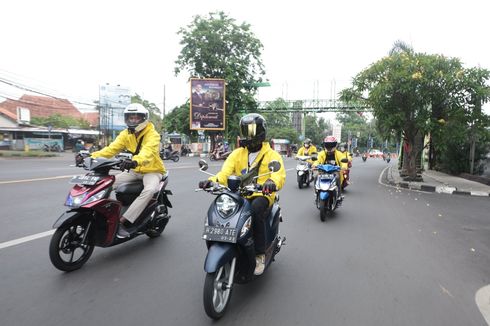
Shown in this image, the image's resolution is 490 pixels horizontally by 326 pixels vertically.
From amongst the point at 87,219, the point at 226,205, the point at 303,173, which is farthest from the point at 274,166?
the point at 303,173

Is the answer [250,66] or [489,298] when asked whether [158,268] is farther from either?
[250,66]

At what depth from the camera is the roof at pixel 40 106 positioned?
49034mm

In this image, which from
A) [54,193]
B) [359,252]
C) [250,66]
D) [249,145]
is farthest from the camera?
[250,66]

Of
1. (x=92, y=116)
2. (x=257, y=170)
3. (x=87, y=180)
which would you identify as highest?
(x=92, y=116)

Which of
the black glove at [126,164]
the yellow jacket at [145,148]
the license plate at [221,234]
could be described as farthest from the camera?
the yellow jacket at [145,148]

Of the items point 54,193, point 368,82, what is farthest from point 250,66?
point 54,193

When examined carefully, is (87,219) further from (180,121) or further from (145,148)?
(180,121)

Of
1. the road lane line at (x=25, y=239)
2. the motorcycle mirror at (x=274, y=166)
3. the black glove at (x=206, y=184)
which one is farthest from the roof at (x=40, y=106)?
the motorcycle mirror at (x=274, y=166)

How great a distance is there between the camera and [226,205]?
2.99 metres

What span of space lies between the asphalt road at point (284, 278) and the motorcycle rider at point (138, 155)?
536mm

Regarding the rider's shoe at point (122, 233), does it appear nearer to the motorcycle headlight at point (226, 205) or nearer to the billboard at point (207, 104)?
the motorcycle headlight at point (226, 205)

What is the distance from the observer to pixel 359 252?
15.2ft

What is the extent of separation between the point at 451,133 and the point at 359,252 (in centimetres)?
1022

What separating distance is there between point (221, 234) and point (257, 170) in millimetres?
999
